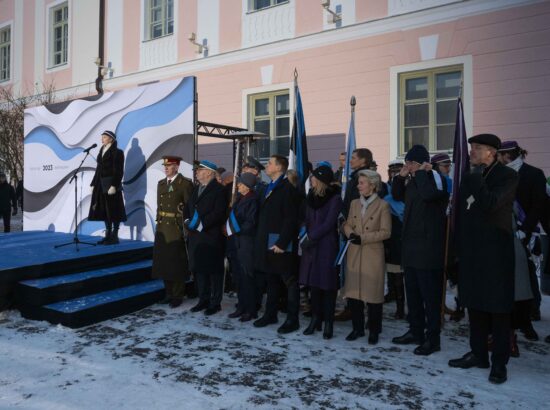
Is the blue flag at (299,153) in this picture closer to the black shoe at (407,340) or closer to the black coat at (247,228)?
the black coat at (247,228)

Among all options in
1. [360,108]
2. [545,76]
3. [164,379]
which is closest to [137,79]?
[360,108]

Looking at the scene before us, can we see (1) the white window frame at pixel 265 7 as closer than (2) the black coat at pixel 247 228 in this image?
No

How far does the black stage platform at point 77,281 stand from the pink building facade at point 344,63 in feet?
15.5

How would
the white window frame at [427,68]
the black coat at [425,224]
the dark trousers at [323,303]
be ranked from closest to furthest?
the black coat at [425,224] → the dark trousers at [323,303] → the white window frame at [427,68]

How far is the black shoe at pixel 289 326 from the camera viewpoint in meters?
4.41

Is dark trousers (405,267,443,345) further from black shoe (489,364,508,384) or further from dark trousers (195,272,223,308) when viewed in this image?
dark trousers (195,272,223,308)

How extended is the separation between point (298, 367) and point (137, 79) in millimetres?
10288

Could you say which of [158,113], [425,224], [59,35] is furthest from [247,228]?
[59,35]

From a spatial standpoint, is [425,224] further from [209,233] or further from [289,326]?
[209,233]

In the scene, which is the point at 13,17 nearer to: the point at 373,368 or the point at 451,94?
the point at 451,94

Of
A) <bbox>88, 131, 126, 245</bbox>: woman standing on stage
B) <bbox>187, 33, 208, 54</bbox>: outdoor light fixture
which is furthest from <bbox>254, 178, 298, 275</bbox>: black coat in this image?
<bbox>187, 33, 208, 54</bbox>: outdoor light fixture

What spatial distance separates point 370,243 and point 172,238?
237 cm

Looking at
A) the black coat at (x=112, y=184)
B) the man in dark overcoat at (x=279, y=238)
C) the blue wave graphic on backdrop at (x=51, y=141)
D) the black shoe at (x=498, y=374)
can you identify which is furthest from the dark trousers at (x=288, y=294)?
the blue wave graphic on backdrop at (x=51, y=141)

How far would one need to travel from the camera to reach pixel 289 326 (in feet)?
14.6
